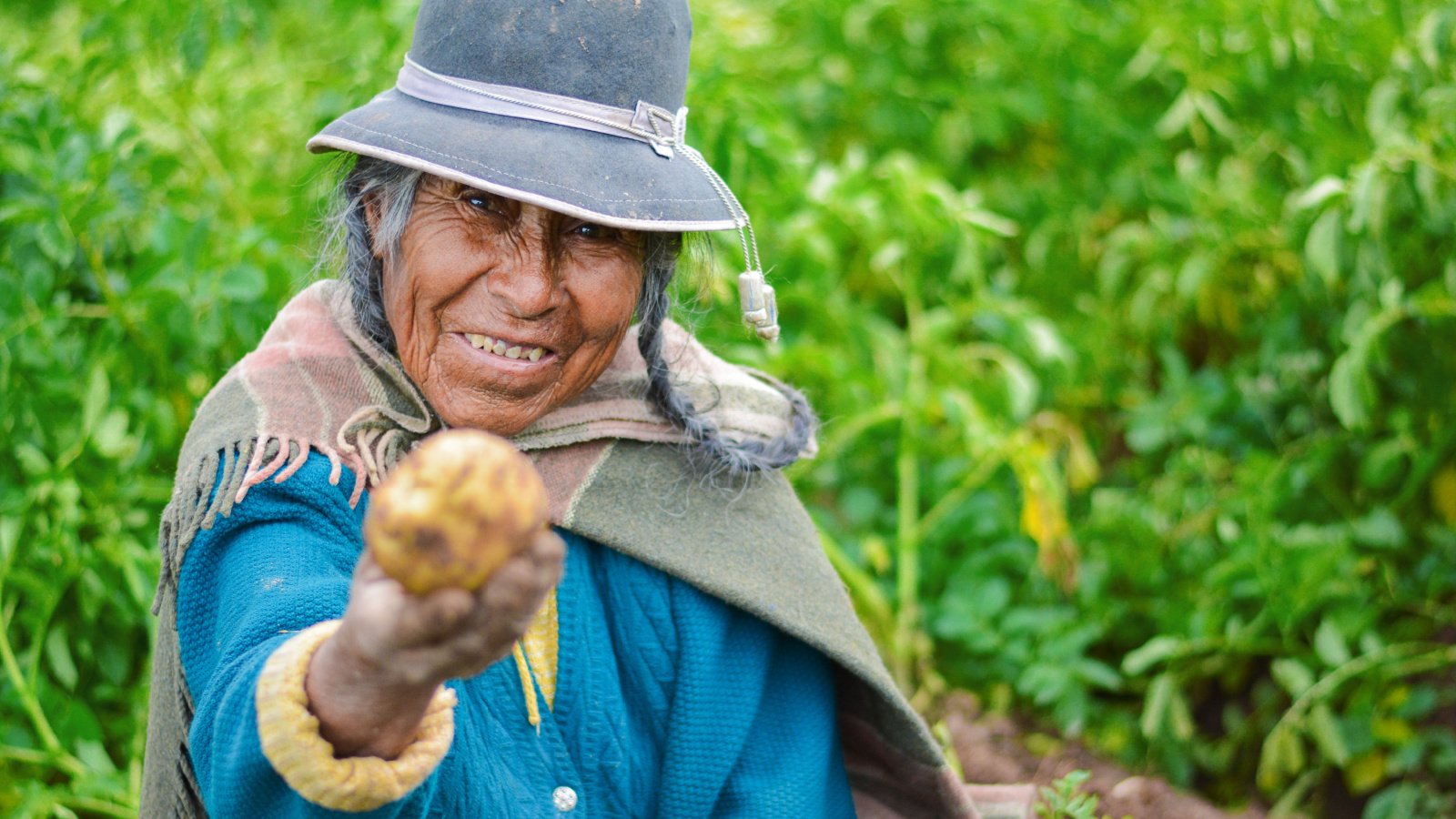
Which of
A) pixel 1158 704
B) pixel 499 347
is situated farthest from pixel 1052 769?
pixel 499 347

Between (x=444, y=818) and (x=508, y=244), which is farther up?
(x=508, y=244)

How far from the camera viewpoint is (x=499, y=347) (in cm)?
151

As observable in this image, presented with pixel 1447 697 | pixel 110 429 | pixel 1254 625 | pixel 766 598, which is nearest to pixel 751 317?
pixel 766 598

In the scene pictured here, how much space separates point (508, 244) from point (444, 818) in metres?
0.59

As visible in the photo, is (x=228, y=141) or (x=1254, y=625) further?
(x=228, y=141)

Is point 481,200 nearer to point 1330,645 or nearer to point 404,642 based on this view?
point 404,642

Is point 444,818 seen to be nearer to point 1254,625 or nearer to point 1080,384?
point 1254,625

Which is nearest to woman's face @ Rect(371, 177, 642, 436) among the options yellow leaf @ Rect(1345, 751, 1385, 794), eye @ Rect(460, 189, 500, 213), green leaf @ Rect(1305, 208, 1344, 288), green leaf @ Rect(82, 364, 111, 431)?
eye @ Rect(460, 189, 500, 213)

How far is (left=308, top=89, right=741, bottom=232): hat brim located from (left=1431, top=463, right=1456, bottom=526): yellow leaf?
1.97 m

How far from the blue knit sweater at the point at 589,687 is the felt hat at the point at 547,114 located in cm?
36

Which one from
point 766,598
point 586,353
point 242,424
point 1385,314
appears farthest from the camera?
point 1385,314

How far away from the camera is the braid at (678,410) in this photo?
165 cm

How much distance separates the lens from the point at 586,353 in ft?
5.18

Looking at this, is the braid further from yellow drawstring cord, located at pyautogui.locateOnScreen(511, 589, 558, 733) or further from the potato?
the potato
